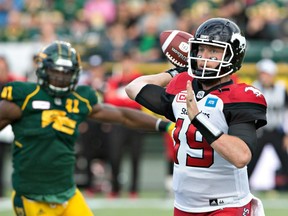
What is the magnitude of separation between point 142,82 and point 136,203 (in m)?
5.52

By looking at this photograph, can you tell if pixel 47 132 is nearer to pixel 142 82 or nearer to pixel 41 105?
pixel 41 105

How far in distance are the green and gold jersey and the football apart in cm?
112

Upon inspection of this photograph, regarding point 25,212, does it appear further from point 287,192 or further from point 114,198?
point 287,192

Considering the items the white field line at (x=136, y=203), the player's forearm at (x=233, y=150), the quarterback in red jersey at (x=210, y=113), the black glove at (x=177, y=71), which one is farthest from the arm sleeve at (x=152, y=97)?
the white field line at (x=136, y=203)

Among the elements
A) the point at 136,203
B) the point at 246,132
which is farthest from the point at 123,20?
the point at 246,132

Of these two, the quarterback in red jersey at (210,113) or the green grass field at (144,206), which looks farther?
the green grass field at (144,206)

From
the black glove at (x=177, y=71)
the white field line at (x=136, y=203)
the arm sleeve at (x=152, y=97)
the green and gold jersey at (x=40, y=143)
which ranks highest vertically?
the black glove at (x=177, y=71)

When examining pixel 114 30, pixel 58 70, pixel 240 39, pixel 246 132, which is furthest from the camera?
pixel 114 30

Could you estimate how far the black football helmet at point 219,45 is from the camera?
4.77 metres

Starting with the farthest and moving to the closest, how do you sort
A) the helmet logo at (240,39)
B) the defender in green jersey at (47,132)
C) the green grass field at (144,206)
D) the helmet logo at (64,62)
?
the green grass field at (144,206)
the helmet logo at (64,62)
the defender in green jersey at (47,132)
the helmet logo at (240,39)

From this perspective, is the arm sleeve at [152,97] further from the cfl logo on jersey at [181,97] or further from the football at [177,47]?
the football at [177,47]

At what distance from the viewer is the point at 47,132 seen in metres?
6.07

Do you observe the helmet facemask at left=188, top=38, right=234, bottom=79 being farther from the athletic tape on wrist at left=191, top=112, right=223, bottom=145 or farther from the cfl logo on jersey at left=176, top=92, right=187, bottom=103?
the athletic tape on wrist at left=191, top=112, right=223, bottom=145

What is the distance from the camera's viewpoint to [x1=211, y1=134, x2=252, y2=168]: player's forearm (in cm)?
439
